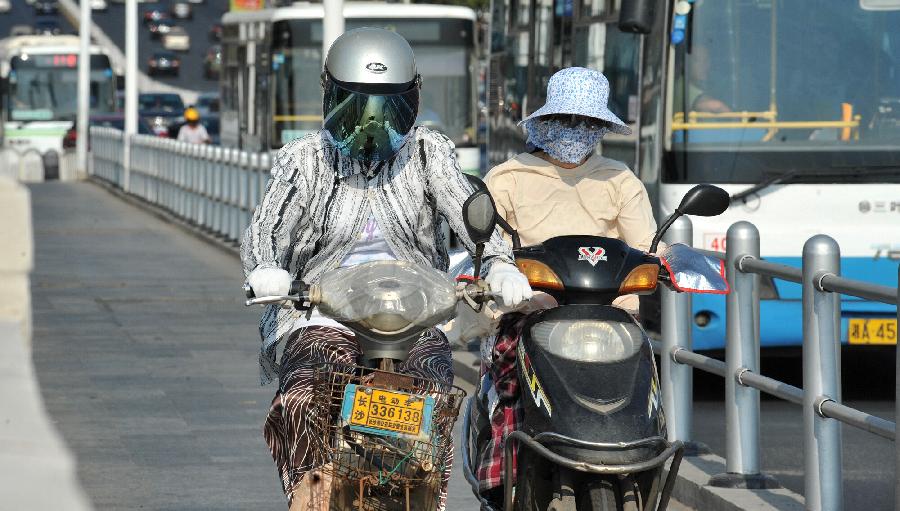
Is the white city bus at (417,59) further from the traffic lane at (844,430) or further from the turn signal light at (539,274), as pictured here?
the turn signal light at (539,274)

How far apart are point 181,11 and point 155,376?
7576cm

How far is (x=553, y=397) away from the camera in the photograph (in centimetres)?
500

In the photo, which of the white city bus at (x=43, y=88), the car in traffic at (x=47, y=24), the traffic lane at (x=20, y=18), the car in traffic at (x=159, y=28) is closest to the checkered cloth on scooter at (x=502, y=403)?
the white city bus at (x=43, y=88)

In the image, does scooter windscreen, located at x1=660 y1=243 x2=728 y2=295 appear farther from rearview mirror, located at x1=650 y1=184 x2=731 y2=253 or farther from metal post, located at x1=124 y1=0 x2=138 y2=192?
metal post, located at x1=124 y1=0 x2=138 y2=192

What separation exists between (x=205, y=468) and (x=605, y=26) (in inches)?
212

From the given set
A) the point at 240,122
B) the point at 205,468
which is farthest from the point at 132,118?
the point at 205,468

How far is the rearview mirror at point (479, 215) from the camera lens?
4707 millimetres

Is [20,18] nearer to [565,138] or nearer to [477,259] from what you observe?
[565,138]

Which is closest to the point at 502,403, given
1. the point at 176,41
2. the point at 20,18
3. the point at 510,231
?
the point at 510,231

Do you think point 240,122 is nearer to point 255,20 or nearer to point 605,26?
point 255,20

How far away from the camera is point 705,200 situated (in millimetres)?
5262

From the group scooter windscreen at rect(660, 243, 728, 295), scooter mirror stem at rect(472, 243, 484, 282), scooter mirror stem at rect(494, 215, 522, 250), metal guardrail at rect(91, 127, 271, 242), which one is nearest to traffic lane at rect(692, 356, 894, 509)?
scooter windscreen at rect(660, 243, 728, 295)

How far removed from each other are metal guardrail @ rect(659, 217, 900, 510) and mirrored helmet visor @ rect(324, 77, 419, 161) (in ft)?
6.69

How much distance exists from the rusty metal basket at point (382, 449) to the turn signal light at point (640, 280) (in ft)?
2.33
